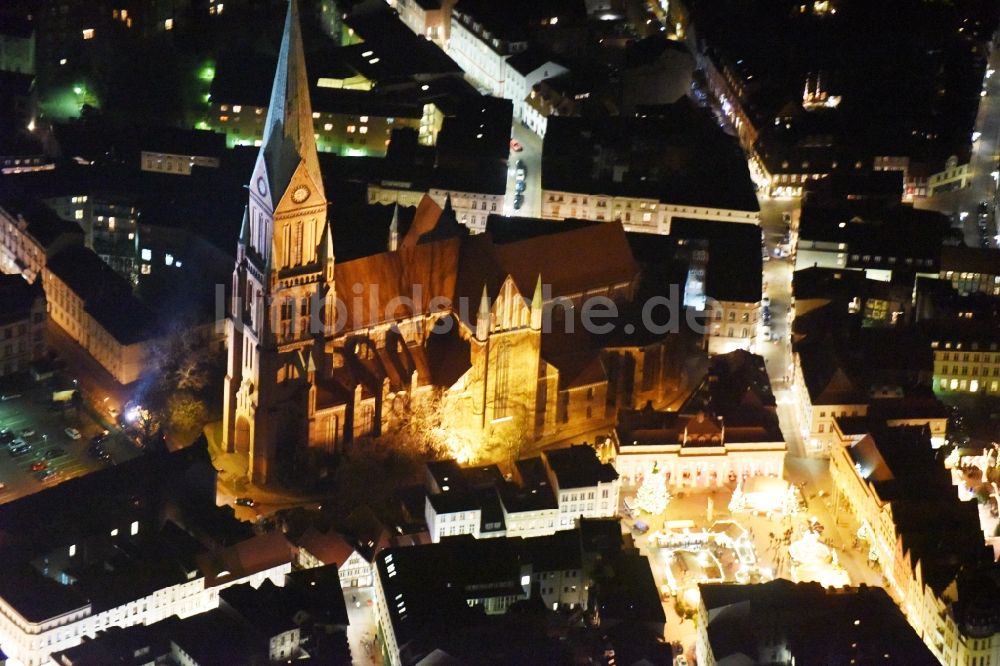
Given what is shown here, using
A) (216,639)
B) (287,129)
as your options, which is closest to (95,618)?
(216,639)

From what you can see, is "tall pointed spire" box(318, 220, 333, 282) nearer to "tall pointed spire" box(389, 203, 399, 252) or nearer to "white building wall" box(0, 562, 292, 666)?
"tall pointed spire" box(389, 203, 399, 252)

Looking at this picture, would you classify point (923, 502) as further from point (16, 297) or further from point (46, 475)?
point (16, 297)

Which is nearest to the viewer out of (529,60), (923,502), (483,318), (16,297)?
(923,502)

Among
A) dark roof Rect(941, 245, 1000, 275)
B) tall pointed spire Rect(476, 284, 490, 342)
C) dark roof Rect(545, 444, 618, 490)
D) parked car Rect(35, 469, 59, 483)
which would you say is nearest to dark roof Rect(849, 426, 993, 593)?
dark roof Rect(545, 444, 618, 490)

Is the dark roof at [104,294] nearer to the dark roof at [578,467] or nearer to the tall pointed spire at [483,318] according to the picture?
the tall pointed spire at [483,318]

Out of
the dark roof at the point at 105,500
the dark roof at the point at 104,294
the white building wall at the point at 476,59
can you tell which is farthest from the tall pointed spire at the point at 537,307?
the white building wall at the point at 476,59

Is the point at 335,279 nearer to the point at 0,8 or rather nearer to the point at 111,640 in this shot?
the point at 111,640
